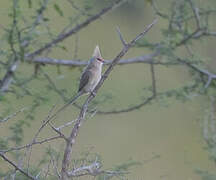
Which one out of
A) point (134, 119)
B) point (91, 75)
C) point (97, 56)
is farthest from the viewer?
point (134, 119)

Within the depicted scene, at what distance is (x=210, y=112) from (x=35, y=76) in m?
1.58

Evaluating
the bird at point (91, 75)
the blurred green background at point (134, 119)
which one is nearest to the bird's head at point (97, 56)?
the bird at point (91, 75)

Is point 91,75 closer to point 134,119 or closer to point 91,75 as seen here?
point 91,75

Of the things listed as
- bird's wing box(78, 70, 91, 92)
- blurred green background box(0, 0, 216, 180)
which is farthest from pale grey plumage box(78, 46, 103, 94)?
blurred green background box(0, 0, 216, 180)

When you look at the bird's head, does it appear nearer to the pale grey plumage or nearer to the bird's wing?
the pale grey plumage

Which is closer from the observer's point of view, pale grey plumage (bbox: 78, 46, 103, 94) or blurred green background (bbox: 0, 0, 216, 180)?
pale grey plumage (bbox: 78, 46, 103, 94)

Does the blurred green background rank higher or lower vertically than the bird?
higher

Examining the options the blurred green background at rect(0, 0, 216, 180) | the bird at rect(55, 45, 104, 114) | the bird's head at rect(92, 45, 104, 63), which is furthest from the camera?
the blurred green background at rect(0, 0, 216, 180)

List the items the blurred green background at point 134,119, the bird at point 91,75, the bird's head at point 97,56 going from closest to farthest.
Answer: the bird's head at point 97,56 < the bird at point 91,75 < the blurred green background at point 134,119

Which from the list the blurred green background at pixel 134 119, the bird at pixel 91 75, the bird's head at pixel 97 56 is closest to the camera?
the bird's head at pixel 97 56

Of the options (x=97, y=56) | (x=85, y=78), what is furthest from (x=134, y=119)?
(x=97, y=56)

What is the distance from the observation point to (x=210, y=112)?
5258mm

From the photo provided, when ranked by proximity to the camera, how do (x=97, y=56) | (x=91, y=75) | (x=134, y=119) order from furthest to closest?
(x=134, y=119), (x=91, y=75), (x=97, y=56)

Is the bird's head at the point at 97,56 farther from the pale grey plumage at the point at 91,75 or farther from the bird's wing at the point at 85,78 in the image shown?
the bird's wing at the point at 85,78
